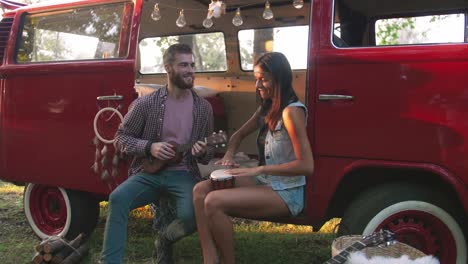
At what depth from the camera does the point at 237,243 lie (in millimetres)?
4418

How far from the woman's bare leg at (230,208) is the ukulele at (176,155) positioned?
51cm

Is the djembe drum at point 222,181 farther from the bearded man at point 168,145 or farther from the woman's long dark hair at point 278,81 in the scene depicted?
the woman's long dark hair at point 278,81

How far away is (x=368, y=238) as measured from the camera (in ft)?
7.93

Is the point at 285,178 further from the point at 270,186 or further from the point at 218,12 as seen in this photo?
the point at 218,12

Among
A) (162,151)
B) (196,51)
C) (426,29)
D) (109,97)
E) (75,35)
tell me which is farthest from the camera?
(196,51)

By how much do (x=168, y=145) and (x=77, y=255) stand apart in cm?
138

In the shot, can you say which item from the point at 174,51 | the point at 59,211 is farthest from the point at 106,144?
the point at 59,211

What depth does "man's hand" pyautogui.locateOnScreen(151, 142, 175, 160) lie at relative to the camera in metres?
3.29

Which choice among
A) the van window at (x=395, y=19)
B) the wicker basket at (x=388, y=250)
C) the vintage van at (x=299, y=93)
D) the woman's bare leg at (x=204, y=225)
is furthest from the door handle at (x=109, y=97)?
the wicker basket at (x=388, y=250)

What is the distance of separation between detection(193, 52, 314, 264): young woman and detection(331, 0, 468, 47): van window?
0.54 m

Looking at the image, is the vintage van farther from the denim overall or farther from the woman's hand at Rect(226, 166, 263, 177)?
the woman's hand at Rect(226, 166, 263, 177)

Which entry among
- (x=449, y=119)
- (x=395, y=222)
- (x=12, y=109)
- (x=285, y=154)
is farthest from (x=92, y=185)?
(x=449, y=119)

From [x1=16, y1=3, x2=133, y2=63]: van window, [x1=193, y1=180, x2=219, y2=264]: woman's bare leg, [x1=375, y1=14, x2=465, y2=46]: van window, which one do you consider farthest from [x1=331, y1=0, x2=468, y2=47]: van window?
[x1=16, y1=3, x2=133, y2=63]: van window

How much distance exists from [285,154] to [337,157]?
1.05 ft
